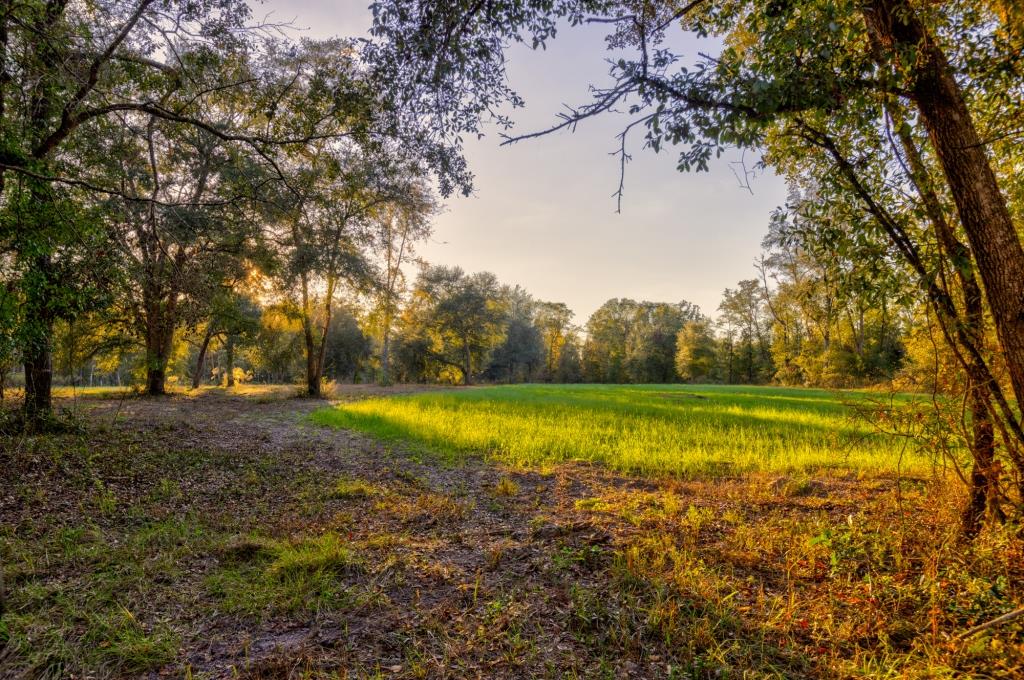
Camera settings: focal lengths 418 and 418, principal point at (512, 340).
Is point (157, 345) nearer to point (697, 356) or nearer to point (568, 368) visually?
point (697, 356)

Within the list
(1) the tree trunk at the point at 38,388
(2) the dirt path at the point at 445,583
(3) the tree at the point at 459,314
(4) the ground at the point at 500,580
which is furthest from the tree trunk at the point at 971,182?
(3) the tree at the point at 459,314

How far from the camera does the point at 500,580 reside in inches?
151

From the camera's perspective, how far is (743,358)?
5831cm

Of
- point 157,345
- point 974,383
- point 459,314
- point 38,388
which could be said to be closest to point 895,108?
point 974,383

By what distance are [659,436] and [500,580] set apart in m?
7.46

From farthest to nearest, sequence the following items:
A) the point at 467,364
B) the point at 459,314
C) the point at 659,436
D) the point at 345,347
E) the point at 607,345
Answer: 1. the point at 607,345
2. the point at 345,347
3. the point at 467,364
4. the point at 459,314
5. the point at 659,436

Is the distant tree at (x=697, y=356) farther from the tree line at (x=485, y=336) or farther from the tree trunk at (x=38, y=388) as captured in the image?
the tree trunk at (x=38, y=388)

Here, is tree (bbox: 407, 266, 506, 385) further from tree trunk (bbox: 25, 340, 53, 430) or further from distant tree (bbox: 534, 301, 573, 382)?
tree trunk (bbox: 25, 340, 53, 430)

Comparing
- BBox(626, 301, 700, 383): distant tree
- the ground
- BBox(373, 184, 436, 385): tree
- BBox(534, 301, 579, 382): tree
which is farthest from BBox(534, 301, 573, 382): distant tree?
the ground

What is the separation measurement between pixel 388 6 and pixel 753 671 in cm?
668

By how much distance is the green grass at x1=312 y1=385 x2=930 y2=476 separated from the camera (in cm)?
748

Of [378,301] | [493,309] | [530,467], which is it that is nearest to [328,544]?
[530,467]

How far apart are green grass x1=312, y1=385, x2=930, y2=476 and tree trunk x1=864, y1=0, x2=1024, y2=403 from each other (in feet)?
5.20

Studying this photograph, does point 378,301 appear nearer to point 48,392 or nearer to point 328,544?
point 48,392
